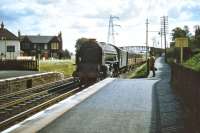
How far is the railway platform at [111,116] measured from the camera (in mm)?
10664

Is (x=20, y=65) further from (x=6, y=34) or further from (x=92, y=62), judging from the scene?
(x=6, y=34)

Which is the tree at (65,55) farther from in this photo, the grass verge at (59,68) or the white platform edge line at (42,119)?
the white platform edge line at (42,119)

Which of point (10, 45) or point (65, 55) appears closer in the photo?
point (10, 45)

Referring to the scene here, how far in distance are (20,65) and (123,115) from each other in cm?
3807

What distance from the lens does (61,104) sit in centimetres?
1499

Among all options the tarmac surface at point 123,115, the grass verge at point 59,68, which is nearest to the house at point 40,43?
the grass verge at point 59,68

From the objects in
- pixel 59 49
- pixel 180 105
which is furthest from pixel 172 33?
pixel 180 105

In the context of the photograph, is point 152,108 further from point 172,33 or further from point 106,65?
point 172,33

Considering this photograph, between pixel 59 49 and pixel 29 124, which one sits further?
pixel 59 49

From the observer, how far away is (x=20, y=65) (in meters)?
49.5

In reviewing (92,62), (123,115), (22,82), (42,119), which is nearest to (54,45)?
(92,62)

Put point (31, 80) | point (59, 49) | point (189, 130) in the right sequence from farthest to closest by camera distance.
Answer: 1. point (59, 49)
2. point (31, 80)
3. point (189, 130)

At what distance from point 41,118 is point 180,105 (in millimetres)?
5311

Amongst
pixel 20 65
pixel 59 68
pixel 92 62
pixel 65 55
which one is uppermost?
pixel 65 55
